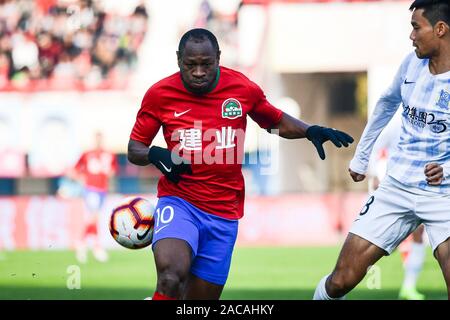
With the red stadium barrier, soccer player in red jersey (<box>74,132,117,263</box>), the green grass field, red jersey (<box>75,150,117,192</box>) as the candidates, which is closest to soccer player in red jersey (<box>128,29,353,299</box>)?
the green grass field

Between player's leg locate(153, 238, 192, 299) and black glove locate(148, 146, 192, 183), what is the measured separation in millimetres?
412

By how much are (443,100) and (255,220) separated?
41.5 feet

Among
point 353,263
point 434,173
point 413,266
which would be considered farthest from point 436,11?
point 413,266

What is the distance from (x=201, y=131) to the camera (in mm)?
5992

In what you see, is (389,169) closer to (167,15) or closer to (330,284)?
(330,284)

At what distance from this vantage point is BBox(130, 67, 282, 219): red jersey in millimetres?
5996

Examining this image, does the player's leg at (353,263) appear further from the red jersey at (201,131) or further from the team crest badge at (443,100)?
the team crest badge at (443,100)

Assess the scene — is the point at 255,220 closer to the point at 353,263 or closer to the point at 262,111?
the point at 262,111

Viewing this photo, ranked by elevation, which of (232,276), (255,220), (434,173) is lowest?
(255,220)

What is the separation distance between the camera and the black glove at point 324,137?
6.12 meters

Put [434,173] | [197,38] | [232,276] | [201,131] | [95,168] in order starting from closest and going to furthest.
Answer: [434,173]
[197,38]
[201,131]
[232,276]
[95,168]

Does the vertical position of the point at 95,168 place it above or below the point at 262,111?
below

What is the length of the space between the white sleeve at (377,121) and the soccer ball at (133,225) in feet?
4.70

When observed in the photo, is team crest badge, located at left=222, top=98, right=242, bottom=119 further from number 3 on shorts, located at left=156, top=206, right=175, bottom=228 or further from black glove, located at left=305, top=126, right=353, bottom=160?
number 3 on shorts, located at left=156, top=206, right=175, bottom=228
